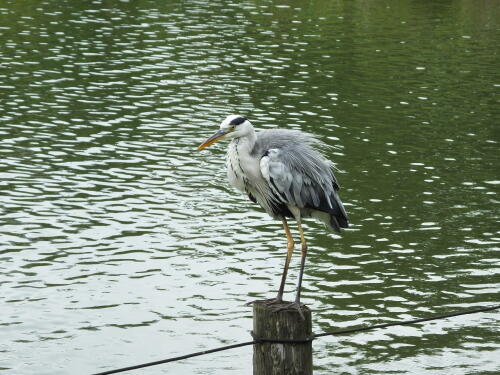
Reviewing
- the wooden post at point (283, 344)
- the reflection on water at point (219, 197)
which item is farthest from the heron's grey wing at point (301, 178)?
the reflection on water at point (219, 197)

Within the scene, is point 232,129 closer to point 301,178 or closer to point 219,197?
point 301,178

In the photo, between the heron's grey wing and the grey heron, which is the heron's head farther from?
the heron's grey wing

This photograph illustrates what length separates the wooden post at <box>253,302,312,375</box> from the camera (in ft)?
22.2

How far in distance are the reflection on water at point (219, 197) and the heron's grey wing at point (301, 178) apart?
9.54ft

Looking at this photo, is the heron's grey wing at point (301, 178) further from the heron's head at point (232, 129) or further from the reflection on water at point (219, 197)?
the reflection on water at point (219, 197)

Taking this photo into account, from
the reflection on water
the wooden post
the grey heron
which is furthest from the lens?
the reflection on water

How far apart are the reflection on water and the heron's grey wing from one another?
291 centimetres

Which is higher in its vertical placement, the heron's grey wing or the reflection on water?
the heron's grey wing

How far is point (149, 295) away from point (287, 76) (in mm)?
14951

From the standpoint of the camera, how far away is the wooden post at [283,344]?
6766 millimetres

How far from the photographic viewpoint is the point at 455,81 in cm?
2742

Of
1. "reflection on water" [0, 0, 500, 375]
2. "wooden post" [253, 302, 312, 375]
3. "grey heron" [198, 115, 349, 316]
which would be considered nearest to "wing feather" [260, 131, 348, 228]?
"grey heron" [198, 115, 349, 316]

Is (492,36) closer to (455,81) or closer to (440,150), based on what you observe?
(455,81)

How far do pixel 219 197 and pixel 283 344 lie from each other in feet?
36.4
